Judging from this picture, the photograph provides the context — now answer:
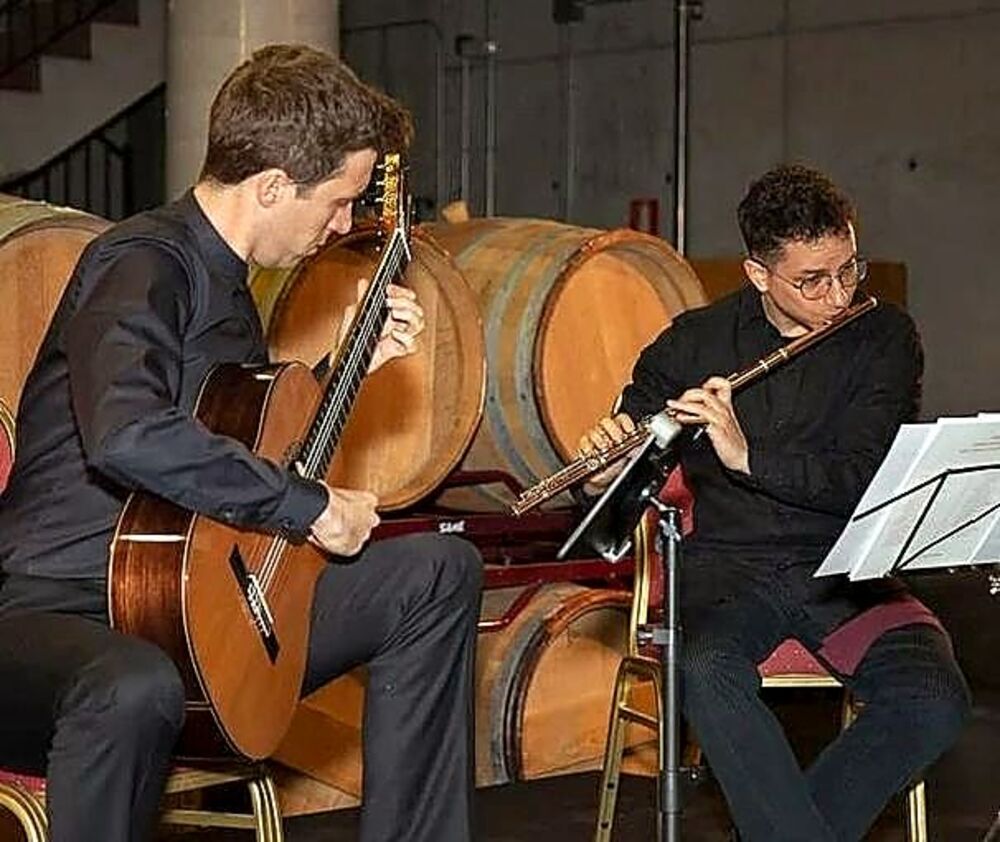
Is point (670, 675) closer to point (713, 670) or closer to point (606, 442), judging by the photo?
point (713, 670)

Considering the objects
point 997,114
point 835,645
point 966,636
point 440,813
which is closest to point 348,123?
point 440,813

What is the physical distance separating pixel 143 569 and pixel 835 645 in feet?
4.51

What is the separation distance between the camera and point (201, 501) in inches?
102

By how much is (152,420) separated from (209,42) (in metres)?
4.24

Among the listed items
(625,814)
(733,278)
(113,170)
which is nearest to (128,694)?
(625,814)

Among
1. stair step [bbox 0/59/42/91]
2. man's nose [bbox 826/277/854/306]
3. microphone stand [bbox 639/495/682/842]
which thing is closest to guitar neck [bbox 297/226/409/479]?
microphone stand [bbox 639/495/682/842]

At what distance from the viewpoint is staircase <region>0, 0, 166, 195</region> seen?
944 cm

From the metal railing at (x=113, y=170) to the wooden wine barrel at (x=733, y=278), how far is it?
11.7ft

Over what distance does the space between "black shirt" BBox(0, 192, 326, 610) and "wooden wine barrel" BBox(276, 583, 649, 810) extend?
1625mm

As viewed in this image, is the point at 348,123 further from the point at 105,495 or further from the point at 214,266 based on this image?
the point at 105,495

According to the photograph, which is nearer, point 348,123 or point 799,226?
point 348,123

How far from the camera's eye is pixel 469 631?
294cm

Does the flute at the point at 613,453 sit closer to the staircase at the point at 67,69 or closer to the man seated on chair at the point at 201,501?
the man seated on chair at the point at 201,501

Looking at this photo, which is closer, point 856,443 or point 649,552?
point 856,443
